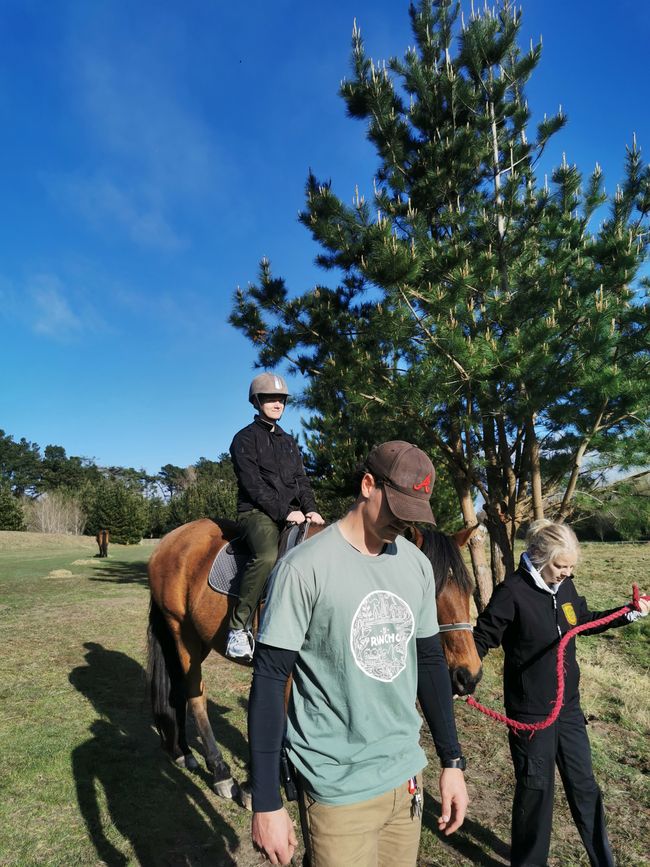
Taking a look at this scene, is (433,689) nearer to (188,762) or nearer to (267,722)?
(267,722)

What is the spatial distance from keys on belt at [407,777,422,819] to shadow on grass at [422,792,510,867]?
1935 millimetres

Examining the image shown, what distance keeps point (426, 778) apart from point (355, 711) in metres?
3.14

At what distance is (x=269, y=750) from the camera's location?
4.96 feet

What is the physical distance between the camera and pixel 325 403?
8.23 meters

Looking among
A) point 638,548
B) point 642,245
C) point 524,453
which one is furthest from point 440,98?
point 638,548

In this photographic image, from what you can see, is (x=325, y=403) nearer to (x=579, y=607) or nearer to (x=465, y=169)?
(x=465, y=169)

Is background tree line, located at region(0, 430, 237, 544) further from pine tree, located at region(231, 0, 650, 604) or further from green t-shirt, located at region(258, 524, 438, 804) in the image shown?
green t-shirt, located at region(258, 524, 438, 804)

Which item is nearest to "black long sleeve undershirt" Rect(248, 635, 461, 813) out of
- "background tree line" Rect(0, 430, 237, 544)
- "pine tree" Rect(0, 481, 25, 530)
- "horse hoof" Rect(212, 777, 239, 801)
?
"horse hoof" Rect(212, 777, 239, 801)

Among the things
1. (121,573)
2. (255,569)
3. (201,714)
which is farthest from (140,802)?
(121,573)

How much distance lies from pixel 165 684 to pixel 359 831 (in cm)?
331

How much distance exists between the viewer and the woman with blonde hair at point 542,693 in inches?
109

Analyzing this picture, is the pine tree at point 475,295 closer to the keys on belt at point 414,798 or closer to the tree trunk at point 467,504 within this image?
the tree trunk at point 467,504

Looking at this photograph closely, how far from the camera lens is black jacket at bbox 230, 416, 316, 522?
3.86 metres

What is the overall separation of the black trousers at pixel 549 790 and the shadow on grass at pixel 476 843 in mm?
441
